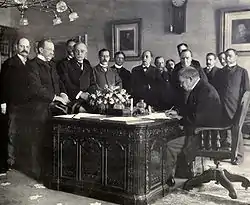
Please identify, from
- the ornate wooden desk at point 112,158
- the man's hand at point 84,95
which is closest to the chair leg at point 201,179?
the ornate wooden desk at point 112,158

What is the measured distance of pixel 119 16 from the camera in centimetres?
216

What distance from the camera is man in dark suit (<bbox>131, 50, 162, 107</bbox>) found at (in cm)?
214

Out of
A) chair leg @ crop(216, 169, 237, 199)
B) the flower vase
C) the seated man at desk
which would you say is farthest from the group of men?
chair leg @ crop(216, 169, 237, 199)

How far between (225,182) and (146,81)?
726 mm

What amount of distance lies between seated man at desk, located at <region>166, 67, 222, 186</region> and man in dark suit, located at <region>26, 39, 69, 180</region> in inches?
31.6

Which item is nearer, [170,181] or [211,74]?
[211,74]

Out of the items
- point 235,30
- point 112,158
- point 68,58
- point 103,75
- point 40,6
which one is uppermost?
point 40,6

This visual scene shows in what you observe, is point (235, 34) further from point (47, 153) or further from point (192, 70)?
point (47, 153)

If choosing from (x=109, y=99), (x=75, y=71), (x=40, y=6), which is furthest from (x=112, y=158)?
(x=40, y=6)

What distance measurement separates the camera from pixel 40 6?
2373 millimetres

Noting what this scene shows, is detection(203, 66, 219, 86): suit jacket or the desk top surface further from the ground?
detection(203, 66, 219, 86): suit jacket

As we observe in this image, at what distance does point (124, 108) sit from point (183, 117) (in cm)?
39

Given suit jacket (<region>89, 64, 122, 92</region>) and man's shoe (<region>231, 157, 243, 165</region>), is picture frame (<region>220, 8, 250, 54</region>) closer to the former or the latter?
man's shoe (<region>231, 157, 243, 165</region>)

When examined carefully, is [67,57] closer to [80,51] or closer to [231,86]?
[80,51]
